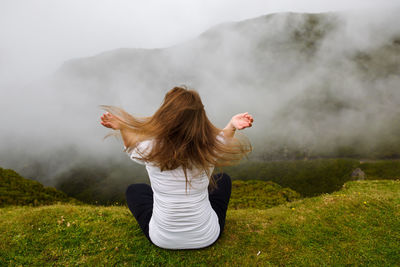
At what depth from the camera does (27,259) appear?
575cm

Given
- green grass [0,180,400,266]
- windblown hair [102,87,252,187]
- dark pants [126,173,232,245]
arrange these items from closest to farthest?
windblown hair [102,87,252,187], dark pants [126,173,232,245], green grass [0,180,400,266]

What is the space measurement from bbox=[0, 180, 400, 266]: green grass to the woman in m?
1.26

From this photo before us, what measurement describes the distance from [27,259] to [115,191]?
471 ft

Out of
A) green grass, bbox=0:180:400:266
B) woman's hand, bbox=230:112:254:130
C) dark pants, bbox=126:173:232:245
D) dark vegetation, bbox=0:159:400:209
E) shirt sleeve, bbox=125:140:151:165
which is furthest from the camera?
dark vegetation, bbox=0:159:400:209

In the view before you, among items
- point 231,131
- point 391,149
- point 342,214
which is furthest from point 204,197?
point 391,149

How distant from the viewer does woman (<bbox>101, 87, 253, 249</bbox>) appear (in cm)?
380

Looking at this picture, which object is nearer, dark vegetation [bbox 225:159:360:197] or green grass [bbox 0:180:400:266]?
green grass [bbox 0:180:400:266]

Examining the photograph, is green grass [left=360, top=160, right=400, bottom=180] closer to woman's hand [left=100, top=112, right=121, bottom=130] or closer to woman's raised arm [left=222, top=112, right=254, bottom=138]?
woman's raised arm [left=222, top=112, right=254, bottom=138]

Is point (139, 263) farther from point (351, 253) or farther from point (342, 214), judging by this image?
point (342, 214)

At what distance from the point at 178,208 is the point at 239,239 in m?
2.96

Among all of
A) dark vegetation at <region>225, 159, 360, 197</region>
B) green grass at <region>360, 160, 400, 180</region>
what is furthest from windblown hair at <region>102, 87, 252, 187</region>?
green grass at <region>360, 160, 400, 180</region>

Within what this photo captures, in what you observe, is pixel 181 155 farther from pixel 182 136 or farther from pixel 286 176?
pixel 286 176

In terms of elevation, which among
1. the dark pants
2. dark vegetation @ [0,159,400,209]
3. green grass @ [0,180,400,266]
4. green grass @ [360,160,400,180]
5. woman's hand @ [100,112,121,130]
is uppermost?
woman's hand @ [100,112,121,130]

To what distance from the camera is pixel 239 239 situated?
20.8ft
